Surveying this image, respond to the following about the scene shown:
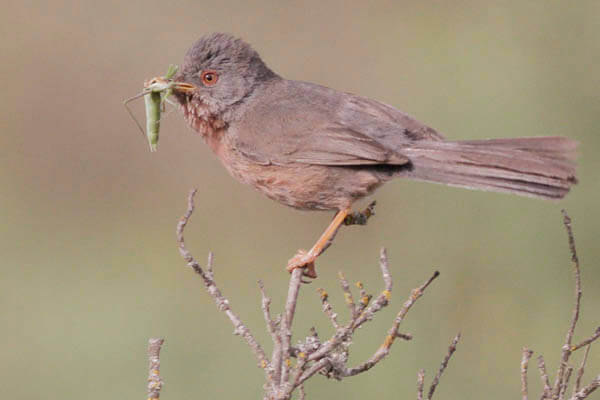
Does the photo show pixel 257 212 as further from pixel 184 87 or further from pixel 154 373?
pixel 154 373

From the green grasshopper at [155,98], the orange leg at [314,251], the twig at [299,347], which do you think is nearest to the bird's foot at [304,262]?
the orange leg at [314,251]

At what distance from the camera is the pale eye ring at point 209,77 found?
5.54m

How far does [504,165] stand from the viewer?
4734 millimetres

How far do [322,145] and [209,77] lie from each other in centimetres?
80

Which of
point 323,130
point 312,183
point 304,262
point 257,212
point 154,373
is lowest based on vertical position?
point 154,373

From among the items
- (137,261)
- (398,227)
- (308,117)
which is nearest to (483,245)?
(398,227)

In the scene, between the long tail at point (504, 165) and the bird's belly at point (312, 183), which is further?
the bird's belly at point (312, 183)

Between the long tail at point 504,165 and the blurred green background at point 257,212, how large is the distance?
140 cm

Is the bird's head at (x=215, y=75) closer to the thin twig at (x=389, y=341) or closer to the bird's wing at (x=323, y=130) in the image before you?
the bird's wing at (x=323, y=130)

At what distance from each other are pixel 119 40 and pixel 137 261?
2791mm

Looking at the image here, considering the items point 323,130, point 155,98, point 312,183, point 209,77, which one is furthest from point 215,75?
point 312,183

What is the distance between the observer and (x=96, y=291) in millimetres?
7559

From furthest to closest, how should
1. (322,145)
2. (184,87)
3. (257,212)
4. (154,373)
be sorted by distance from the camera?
(257,212), (184,87), (322,145), (154,373)

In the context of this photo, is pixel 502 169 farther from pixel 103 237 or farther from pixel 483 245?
pixel 103 237
